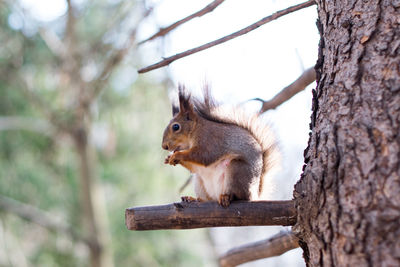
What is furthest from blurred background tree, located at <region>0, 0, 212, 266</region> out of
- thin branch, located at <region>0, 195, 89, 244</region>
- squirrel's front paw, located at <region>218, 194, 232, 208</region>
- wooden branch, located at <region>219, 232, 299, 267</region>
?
squirrel's front paw, located at <region>218, 194, 232, 208</region>

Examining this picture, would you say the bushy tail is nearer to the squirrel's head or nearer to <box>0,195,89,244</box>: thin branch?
the squirrel's head

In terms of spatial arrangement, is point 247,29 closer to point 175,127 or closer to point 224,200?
point 224,200

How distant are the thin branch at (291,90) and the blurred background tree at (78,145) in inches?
108

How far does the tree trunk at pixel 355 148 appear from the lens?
0.87 m

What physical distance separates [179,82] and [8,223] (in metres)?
4.39

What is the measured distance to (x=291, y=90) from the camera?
171cm

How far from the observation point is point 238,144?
1.62 meters

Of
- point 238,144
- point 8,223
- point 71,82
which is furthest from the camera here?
point 8,223

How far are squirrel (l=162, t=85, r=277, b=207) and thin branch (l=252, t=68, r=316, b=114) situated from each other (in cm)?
8

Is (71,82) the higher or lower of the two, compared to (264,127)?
higher

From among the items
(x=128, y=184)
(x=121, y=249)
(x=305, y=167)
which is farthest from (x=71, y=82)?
(x=305, y=167)

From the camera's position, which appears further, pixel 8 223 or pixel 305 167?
pixel 8 223

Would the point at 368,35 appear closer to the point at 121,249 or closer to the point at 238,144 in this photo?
the point at 238,144

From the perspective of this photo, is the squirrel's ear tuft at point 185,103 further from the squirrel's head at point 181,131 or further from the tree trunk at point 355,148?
the tree trunk at point 355,148
